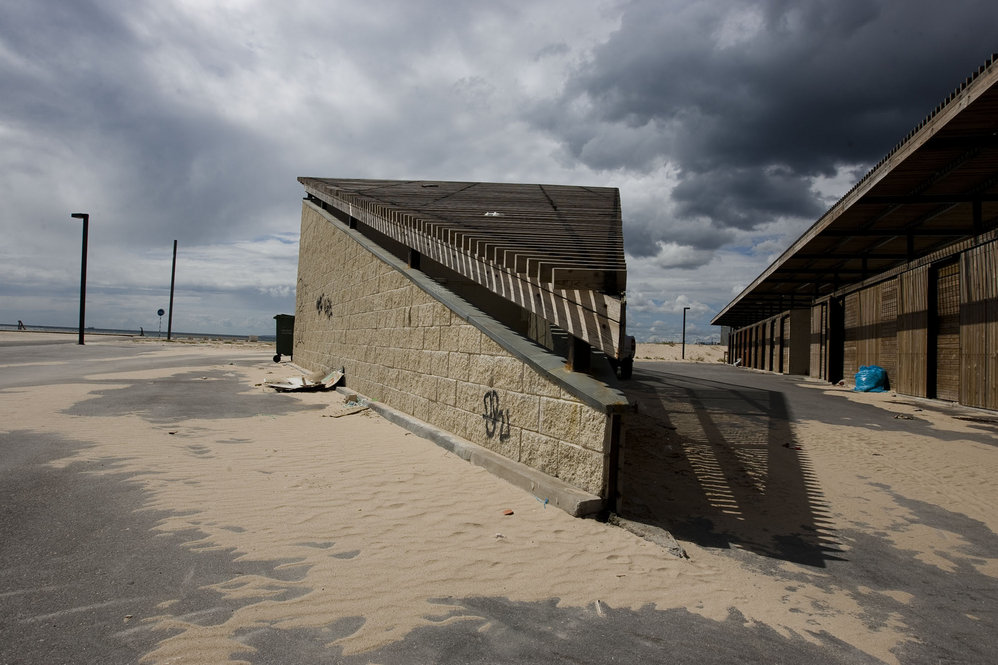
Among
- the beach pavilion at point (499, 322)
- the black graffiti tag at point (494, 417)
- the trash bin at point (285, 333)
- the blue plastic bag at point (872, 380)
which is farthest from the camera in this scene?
the trash bin at point (285, 333)

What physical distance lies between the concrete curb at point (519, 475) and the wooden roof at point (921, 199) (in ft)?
27.3

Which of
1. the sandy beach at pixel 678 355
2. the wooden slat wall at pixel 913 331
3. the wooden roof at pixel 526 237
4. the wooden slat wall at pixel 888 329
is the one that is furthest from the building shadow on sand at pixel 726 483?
the sandy beach at pixel 678 355

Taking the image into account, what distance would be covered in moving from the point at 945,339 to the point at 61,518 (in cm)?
1515

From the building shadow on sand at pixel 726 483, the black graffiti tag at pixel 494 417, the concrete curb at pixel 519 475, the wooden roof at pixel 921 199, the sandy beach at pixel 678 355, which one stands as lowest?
the building shadow on sand at pixel 726 483

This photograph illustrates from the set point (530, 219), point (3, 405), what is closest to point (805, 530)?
point (530, 219)

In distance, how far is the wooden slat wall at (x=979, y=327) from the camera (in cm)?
954

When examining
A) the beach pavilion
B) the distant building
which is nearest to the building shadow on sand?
the beach pavilion

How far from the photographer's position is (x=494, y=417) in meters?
5.70

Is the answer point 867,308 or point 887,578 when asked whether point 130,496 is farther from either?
point 867,308

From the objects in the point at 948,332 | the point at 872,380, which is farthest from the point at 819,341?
the point at 948,332

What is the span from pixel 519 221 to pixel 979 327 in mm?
9345

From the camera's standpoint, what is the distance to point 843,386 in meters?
16.5

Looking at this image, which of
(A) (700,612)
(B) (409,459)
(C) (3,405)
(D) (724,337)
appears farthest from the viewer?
(D) (724,337)

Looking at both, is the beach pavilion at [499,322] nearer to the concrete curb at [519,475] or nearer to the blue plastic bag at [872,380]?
the concrete curb at [519,475]
